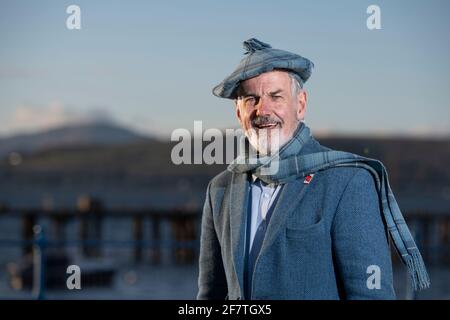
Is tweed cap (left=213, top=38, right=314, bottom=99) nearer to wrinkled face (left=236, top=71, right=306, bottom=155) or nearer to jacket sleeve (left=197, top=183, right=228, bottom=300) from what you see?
wrinkled face (left=236, top=71, right=306, bottom=155)

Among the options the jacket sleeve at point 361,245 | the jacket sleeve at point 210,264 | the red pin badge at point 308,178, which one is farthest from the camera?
the jacket sleeve at point 210,264

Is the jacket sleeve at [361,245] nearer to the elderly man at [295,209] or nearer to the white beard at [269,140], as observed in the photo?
the elderly man at [295,209]

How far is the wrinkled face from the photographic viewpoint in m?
2.59

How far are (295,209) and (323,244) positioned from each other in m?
0.13

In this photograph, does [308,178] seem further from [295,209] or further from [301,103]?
[301,103]

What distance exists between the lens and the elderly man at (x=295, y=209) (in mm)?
2475

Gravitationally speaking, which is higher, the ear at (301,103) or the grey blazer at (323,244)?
the ear at (301,103)

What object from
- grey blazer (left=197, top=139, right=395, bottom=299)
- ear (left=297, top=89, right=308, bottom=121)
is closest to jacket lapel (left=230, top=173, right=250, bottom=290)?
grey blazer (left=197, top=139, right=395, bottom=299)

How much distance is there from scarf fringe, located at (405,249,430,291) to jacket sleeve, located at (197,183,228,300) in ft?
1.77

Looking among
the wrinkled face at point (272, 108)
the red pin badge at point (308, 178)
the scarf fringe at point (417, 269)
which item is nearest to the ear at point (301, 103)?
the wrinkled face at point (272, 108)

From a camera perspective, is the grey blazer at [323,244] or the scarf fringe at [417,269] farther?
the scarf fringe at [417,269]

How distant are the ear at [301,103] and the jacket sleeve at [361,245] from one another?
25 cm

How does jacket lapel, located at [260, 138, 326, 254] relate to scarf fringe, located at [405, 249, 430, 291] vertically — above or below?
above
